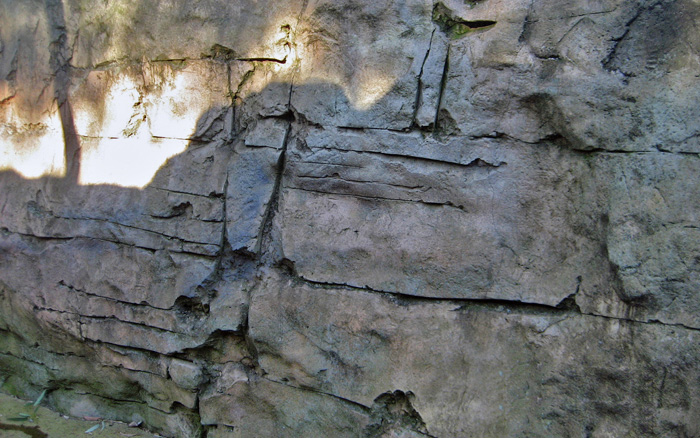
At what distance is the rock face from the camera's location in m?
1.98

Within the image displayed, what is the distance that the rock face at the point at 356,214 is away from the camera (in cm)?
198

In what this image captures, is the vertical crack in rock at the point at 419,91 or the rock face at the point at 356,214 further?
the vertical crack in rock at the point at 419,91

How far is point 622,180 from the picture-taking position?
200 cm

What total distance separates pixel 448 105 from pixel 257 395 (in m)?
1.66

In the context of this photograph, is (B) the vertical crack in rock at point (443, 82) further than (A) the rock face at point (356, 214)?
Yes

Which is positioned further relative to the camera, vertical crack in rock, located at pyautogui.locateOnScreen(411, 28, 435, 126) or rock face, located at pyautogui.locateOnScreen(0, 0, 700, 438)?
vertical crack in rock, located at pyautogui.locateOnScreen(411, 28, 435, 126)

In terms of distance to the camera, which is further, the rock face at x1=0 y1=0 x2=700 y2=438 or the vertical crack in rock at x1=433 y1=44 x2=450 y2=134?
the vertical crack in rock at x1=433 y1=44 x2=450 y2=134

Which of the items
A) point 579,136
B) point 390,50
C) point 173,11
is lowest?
point 579,136

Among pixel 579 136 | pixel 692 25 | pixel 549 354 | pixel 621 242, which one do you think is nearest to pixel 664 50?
pixel 692 25

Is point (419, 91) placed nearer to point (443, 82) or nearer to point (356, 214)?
point (443, 82)

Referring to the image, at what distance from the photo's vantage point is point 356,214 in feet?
7.82

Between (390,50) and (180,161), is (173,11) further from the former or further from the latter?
(390,50)

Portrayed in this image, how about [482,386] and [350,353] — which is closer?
[482,386]

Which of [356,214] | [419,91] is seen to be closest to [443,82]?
[419,91]
